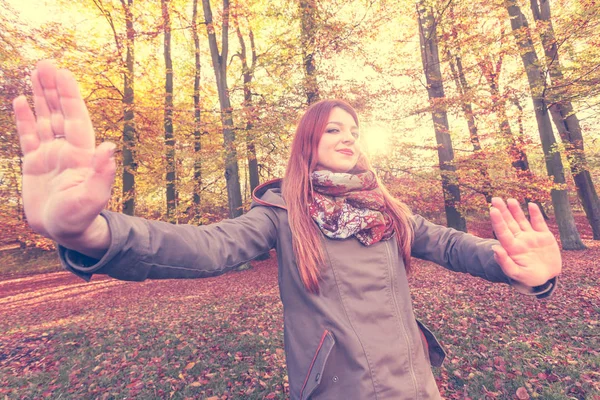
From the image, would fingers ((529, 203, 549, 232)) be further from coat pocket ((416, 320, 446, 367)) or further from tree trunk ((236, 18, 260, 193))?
tree trunk ((236, 18, 260, 193))

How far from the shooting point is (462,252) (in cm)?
176

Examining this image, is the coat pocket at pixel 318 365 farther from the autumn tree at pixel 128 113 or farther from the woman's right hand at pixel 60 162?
the autumn tree at pixel 128 113

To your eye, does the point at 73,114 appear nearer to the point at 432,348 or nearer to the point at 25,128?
the point at 25,128

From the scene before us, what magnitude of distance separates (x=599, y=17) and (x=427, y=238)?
1003cm

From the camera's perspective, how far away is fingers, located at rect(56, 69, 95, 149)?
1.09 meters

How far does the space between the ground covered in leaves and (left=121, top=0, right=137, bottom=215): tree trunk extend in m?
5.60

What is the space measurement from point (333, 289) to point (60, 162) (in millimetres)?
1356

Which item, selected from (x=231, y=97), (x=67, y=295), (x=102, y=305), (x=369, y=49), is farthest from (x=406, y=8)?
(x=67, y=295)

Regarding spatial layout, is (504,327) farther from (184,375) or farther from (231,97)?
(231,97)

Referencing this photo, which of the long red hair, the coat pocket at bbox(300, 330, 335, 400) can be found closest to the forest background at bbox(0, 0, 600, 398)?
the long red hair

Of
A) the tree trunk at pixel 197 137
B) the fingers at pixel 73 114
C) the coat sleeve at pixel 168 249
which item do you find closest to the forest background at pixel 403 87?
the tree trunk at pixel 197 137

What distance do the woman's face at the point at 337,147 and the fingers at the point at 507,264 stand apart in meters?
1.06

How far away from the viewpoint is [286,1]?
9992 millimetres

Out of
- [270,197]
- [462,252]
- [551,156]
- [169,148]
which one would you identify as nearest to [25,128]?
[270,197]
